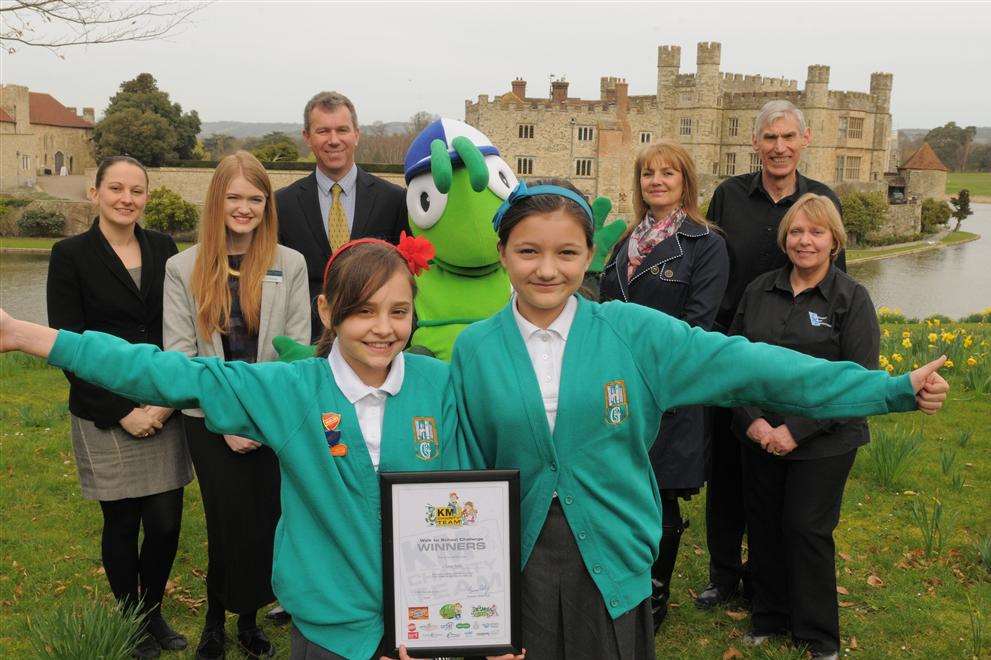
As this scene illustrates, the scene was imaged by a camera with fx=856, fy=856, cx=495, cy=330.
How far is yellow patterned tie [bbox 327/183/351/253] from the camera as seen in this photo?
3504 millimetres

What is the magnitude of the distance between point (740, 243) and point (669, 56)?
4363 cm

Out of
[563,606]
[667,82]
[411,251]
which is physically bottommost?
[563,606]

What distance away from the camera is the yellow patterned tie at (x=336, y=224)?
3.50 metres

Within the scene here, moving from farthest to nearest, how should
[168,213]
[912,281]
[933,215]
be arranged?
[933,215], [168,213], [912,281]

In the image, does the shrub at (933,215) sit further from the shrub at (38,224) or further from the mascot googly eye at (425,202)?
the mascot googly eye at (425,202)

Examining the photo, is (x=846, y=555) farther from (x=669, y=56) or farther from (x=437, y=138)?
(x=669, y=56)

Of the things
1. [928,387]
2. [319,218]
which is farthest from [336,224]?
[928,387]

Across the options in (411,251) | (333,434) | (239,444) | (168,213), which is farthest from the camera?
(168,213)

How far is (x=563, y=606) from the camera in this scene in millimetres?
1970

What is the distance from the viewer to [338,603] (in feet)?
6.23

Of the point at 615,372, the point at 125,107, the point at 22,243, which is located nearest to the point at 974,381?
the point at 615,372

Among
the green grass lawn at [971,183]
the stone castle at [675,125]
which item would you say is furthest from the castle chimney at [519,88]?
the green grass lawn at [971,183]

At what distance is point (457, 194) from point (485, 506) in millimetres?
1647

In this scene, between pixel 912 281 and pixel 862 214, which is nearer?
pixel 912 281
